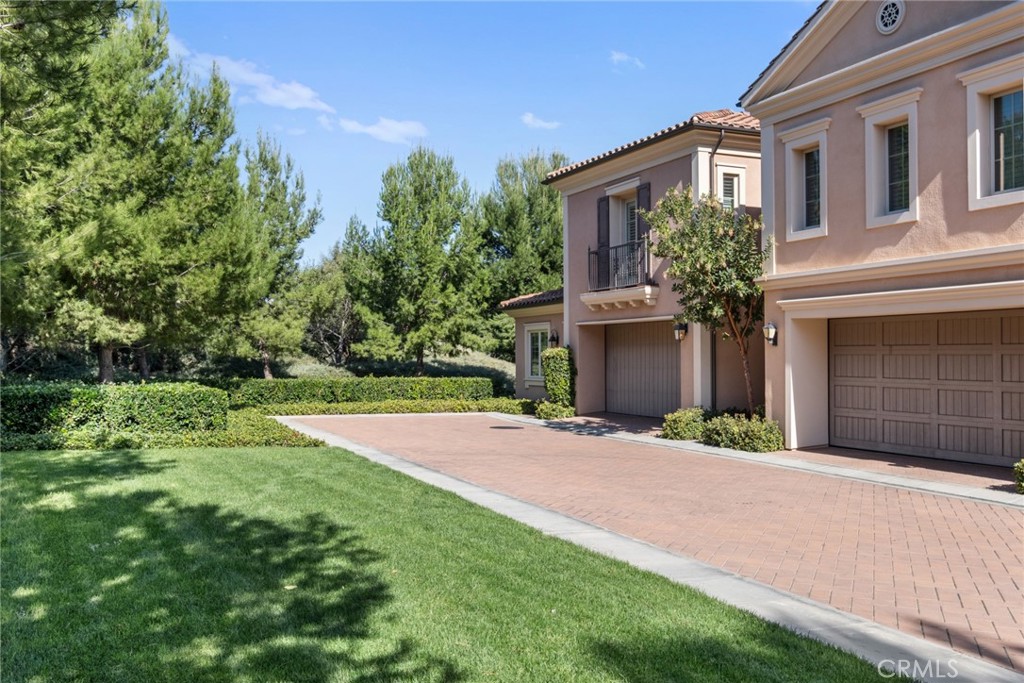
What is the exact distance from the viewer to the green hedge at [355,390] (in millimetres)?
22672

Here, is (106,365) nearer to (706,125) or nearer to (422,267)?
(422,267)

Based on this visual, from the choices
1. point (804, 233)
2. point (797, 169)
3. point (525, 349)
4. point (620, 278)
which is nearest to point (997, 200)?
point (804, 233)

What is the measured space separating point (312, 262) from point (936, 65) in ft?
86.2

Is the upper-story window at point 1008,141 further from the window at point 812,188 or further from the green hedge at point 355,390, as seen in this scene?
the green hedge at point 355,390

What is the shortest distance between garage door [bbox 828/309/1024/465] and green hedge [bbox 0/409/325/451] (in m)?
10.1

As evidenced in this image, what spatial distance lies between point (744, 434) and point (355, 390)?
14312 millimetres

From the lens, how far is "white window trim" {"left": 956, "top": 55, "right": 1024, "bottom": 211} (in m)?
9.79

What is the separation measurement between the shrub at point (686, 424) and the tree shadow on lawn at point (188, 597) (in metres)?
9.31

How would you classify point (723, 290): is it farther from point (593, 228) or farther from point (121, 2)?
point (121, 2)

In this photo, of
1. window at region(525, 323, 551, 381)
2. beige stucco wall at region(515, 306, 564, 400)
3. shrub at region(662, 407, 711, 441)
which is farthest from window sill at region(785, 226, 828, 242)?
window at region(525, 323, 551, 381)

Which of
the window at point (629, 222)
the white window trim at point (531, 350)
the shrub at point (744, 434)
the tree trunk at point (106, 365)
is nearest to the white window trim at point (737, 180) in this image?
the window at point (629, 222)

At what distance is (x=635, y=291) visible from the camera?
56.2 ft

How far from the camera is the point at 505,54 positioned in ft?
42.8

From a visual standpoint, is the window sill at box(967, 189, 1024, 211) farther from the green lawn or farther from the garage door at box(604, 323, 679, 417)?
the garage door at box(604, 323, 679, 417)
